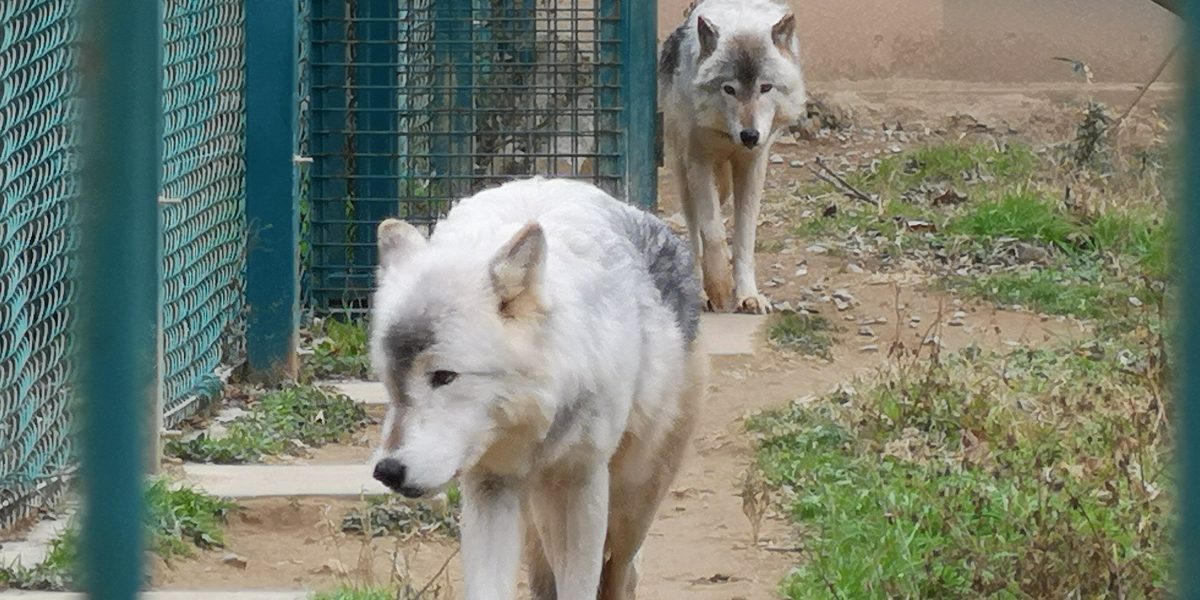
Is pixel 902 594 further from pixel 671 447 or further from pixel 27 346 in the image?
pixel 27 346

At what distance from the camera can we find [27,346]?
5.38 meters

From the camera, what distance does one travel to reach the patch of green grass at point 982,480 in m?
4.58

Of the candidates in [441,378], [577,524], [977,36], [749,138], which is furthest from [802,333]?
[977,36]

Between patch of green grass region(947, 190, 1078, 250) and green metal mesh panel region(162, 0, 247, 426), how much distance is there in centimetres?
488

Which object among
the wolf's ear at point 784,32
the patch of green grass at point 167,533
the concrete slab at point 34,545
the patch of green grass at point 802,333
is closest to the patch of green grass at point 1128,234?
the patch of green grass at point 802,333

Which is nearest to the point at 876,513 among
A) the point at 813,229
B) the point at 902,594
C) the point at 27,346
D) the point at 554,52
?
the point at 902,594

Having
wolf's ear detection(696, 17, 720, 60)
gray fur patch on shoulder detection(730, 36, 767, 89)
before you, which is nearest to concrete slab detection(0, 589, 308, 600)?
gray fur patch on shoulder detection(730, 36, 767, 89)

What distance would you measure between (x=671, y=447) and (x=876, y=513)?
0.99 meters

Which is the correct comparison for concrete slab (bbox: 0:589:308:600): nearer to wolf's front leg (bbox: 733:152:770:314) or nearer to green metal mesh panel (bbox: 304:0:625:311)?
green metal mesh panel (bbox: 304:0:625:311)

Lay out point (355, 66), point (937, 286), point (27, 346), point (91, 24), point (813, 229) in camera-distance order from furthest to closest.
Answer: point (813, 229) → point (937, 286) → point (355, 66) → point (27, 346) → point (91, 24)

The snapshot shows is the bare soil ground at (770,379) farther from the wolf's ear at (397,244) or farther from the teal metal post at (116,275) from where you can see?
the teal metal post at (116,275)

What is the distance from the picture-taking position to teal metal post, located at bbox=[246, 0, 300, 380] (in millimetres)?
7754

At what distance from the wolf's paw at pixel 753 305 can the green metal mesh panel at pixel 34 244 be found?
430 cm

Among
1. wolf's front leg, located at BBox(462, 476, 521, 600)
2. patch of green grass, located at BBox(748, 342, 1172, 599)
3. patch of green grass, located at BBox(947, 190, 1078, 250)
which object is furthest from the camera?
patch of green grass, located at BBox(947, 190, 1078, 250)
